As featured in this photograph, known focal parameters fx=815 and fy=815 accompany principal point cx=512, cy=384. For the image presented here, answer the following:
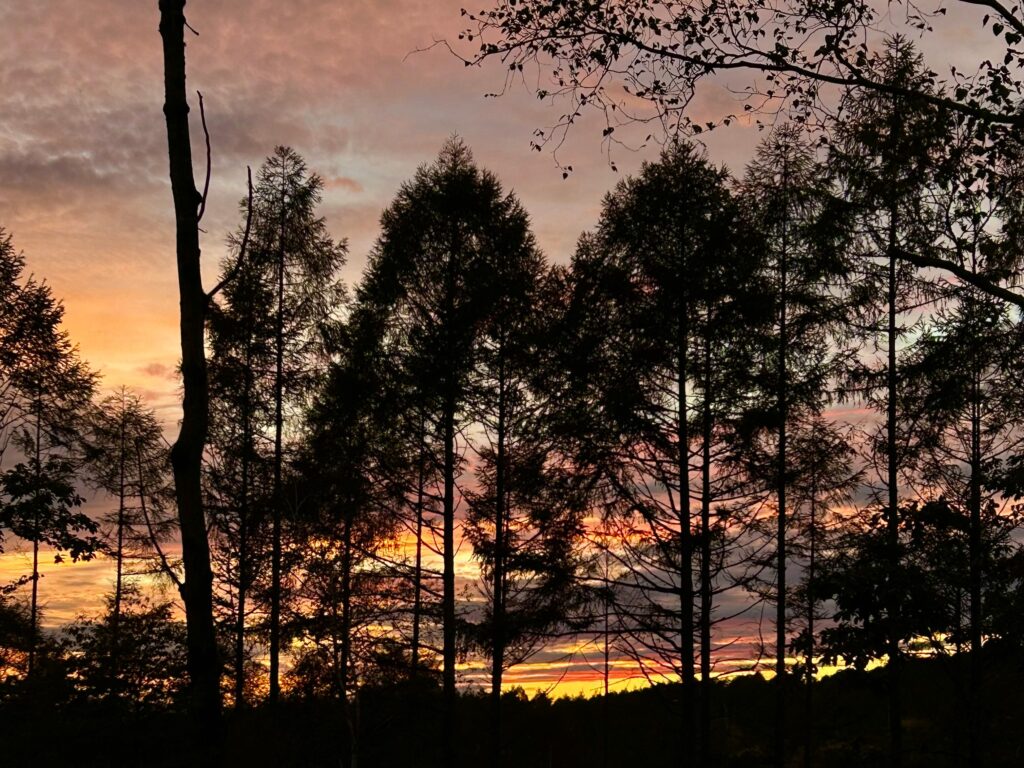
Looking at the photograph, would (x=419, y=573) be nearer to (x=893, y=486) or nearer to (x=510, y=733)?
(x=893, y=486)

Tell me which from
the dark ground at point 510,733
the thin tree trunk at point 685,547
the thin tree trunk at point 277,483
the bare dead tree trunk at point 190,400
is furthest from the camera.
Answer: the thin tree trunk at point 277,483

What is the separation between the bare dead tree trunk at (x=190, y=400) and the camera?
4.18 m

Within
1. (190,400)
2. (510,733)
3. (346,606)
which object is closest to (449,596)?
(346,606)

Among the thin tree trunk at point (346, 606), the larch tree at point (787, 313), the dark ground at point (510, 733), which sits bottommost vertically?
the dark ground at point (510, 733)

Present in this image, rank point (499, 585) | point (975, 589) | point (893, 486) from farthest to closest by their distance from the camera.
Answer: point (499, 585) < point (893, 486) < point (975, 589)

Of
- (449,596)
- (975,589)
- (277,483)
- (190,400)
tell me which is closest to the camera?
(190,400)

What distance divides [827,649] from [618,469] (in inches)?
199

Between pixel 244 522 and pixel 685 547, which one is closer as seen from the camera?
pixel 685 547

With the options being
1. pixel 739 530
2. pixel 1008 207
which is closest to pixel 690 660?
pixel 739 530

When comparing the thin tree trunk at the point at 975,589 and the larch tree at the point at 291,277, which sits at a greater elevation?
the larch tree at the point at 291,277

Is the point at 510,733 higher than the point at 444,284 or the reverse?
the reverse

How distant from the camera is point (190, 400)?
4344mm

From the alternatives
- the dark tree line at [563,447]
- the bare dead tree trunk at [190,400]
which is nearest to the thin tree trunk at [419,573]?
the dark tree line at [563,447]

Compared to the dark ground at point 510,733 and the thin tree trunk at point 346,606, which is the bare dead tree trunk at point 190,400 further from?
the thin tree trunk at point 346,606
